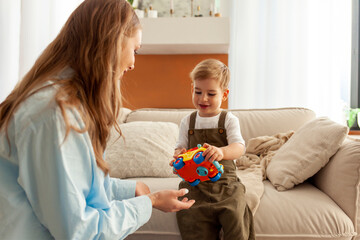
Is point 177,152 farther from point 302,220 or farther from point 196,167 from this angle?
point 302,220

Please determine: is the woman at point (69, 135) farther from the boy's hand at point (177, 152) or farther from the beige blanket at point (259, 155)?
the beige blanket at point (259, 155)

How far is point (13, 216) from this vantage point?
29.3 inches

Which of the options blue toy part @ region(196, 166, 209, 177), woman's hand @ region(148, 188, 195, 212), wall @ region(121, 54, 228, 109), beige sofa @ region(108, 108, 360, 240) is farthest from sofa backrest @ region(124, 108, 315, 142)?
woman's hand @ region(148, 188, 195, 212)

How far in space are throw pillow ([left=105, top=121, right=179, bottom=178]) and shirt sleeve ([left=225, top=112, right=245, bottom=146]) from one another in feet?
1.53

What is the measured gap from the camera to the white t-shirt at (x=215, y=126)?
1507mm

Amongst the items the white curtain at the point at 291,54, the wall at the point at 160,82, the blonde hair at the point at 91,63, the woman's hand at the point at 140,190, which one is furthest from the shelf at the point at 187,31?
the blonde hair at the point at 91,63

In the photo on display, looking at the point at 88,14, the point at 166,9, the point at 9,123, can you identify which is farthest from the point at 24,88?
the point at 166,9

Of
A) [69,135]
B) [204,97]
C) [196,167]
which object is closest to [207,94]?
[204,97]

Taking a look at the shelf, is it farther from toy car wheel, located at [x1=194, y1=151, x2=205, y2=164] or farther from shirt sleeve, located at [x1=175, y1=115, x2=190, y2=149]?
toy car wheel, located at [x1=194, y1=151, x2=205, y2=164]

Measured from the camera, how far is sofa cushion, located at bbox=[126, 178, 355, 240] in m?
1.39

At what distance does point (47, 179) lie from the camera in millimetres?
709

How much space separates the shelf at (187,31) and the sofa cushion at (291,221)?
60.2 inches

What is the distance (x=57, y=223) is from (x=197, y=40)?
216 cm

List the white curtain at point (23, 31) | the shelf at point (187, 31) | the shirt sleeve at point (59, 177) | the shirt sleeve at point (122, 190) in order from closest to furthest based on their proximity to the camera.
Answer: the shirt sleeve at point (59, 177)
the shirt sleeve at point (122, 190)
the white curtain at point (23, 31)
the shelf at point (187, 31)
